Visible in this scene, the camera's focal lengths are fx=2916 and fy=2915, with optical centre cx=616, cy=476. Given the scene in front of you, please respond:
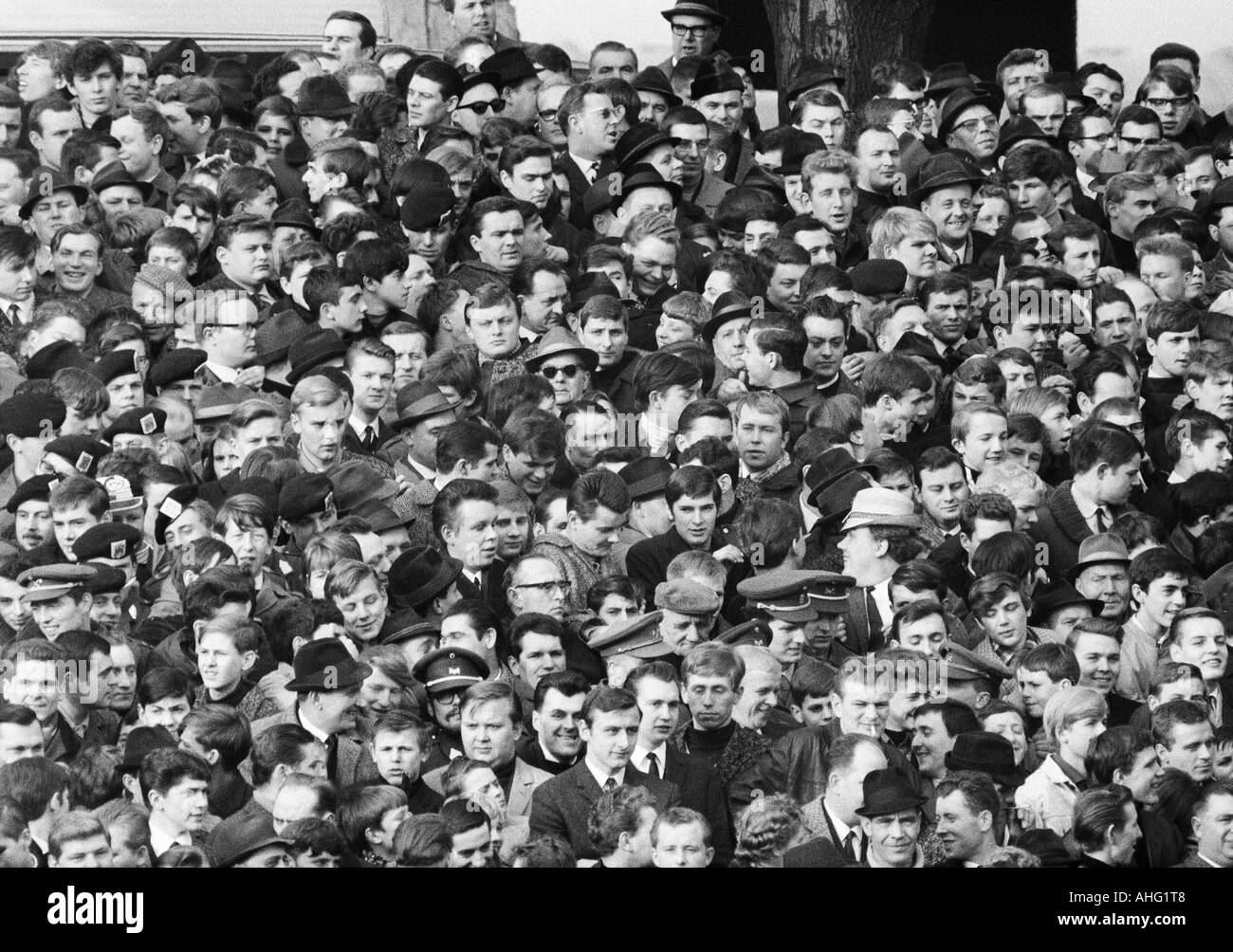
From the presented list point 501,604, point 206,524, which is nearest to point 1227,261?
point 501,604

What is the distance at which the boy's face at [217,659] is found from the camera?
35.8ft

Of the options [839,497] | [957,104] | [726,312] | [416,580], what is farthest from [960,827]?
[957,104]

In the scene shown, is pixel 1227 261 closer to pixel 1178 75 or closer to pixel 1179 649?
pixel 1178 75

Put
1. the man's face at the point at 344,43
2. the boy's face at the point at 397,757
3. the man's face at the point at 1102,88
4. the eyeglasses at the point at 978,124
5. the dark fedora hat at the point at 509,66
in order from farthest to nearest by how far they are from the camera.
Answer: the man's face at the point at 1102,88, the man's face at the point at 344,43, the eyeglasses at the point at 978,124, the dark fedora hat at the point at 509,66, the boy's face at the point at 397,757

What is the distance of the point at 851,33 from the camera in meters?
17.2

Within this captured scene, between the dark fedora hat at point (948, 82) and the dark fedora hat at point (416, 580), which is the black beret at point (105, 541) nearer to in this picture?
the dark fedora hat at point (416, 580)

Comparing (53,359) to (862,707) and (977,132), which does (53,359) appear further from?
(977,132)

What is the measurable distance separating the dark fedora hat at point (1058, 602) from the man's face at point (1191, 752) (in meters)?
0.90

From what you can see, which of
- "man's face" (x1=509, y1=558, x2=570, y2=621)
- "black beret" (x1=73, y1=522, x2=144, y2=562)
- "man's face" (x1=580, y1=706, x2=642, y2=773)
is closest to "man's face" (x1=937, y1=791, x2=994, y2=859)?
"man's face" (x1=580, y1=706, x2=642, y2=773)

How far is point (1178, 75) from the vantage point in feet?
51.6

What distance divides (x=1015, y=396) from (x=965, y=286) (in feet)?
2.48

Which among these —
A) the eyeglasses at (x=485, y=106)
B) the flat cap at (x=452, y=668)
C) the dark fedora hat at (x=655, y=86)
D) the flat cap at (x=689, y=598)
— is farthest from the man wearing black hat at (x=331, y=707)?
the dark fedora hat at (x=655, y=86)

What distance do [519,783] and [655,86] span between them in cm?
535

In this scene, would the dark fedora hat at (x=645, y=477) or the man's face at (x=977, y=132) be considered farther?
the man's face at (x=977, y=132)
